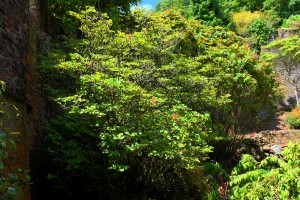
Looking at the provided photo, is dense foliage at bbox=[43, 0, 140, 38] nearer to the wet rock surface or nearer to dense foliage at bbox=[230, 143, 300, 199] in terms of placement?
dense foliage at bbox=[230, 143, 300, 199]

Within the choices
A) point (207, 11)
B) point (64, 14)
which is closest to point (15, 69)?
point (64, 14)

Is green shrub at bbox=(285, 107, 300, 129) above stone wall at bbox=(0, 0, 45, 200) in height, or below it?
above

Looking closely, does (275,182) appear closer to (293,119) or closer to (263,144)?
(263,144)

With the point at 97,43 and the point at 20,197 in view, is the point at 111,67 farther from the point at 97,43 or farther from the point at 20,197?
the point at 20,197

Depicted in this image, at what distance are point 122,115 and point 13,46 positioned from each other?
227cm

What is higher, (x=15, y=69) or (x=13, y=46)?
(x=13, y=46)

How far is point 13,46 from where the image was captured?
5309mm

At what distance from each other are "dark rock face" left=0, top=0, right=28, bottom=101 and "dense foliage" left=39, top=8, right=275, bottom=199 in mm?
1184

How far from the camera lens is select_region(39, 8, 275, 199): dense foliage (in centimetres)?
652

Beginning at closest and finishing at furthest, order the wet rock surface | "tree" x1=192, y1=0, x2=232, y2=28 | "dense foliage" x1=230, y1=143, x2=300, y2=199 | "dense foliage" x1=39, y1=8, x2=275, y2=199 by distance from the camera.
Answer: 1. "dense foliage" x1=230, y1=143, x2=300, y2=199
2. "dense foliage" x1=39, y1=8, x2=275, y2=199
3. the wet rock surface
4. "tree" x1=192, y1=0, x2=232, y2=28

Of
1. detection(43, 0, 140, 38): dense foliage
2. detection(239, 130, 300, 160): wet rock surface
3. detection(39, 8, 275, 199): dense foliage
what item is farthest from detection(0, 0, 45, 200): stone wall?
detection(239, 130, 300, 160): wet rock surface

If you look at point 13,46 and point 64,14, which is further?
point 64,14

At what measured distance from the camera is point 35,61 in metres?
7.80

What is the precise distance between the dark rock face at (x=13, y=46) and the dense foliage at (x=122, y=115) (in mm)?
1184
